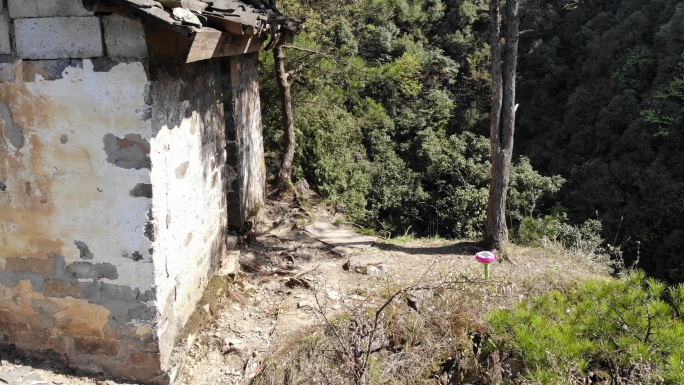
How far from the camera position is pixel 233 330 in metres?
4.17

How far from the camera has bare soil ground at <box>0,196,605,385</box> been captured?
3742 mm

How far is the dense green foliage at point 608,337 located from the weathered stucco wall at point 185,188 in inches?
83.4

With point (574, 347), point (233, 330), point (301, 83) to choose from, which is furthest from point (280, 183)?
point (574, 347)

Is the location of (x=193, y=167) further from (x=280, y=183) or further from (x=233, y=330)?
(x=280, y=183)

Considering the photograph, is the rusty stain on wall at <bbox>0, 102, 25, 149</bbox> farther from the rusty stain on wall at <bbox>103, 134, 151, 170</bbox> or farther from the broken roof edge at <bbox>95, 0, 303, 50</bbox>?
the broken roof edge at <bbox>95, 0, 303, 50</bbox>

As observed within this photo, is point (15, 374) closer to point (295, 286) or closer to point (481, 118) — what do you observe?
point (295, 286)

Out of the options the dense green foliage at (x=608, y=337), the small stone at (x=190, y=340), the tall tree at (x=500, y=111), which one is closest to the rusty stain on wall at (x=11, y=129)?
the small stone at (x=190, y=340)

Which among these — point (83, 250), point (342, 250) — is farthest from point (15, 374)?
point (342, 250)

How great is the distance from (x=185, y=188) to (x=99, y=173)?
729 mm

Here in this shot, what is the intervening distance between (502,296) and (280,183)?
445 cm

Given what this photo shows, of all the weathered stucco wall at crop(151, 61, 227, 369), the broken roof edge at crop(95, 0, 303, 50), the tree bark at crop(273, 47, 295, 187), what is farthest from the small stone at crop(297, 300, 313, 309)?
the tree bark at crop(273, 47, 295, 187)

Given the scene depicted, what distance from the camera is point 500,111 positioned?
657 cm

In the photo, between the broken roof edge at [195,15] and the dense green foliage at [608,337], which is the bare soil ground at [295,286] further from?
the broken roof edge at [195,15]

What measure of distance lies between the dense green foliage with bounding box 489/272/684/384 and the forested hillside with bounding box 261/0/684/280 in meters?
4.63
